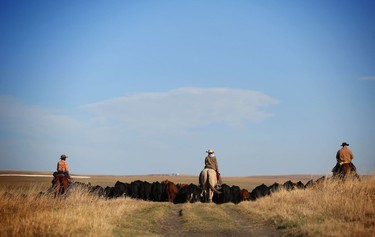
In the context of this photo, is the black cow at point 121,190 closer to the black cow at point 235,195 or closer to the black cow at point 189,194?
the black cow at point 189,194

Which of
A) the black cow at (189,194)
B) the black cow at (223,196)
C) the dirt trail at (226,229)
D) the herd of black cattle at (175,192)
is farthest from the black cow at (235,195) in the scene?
the dirt trail at (226,229)

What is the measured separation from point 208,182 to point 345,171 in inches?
252

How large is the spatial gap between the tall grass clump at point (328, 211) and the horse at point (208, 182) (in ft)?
13.4

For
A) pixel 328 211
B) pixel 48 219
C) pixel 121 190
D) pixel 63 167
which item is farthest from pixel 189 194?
pixel 48 219

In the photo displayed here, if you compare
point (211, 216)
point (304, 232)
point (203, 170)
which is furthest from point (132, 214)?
point (203, 170)

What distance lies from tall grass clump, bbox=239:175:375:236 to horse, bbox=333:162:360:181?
164 centimetres

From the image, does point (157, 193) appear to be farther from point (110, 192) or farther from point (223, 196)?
point (223, 196)

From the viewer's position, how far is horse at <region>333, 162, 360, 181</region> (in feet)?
67.4

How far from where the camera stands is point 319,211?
43.5ft

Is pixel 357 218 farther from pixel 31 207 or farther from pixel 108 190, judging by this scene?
pixel 108 190

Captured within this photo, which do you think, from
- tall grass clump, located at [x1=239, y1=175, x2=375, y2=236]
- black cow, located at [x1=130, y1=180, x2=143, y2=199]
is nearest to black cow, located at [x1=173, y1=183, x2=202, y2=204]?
black cow, located at [x1=130, y1=180, x2=143, y2=199]

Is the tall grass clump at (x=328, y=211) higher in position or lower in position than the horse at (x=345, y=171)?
lower

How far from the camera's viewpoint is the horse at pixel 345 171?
67.4 feet

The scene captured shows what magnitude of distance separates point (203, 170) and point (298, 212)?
9.16 m
